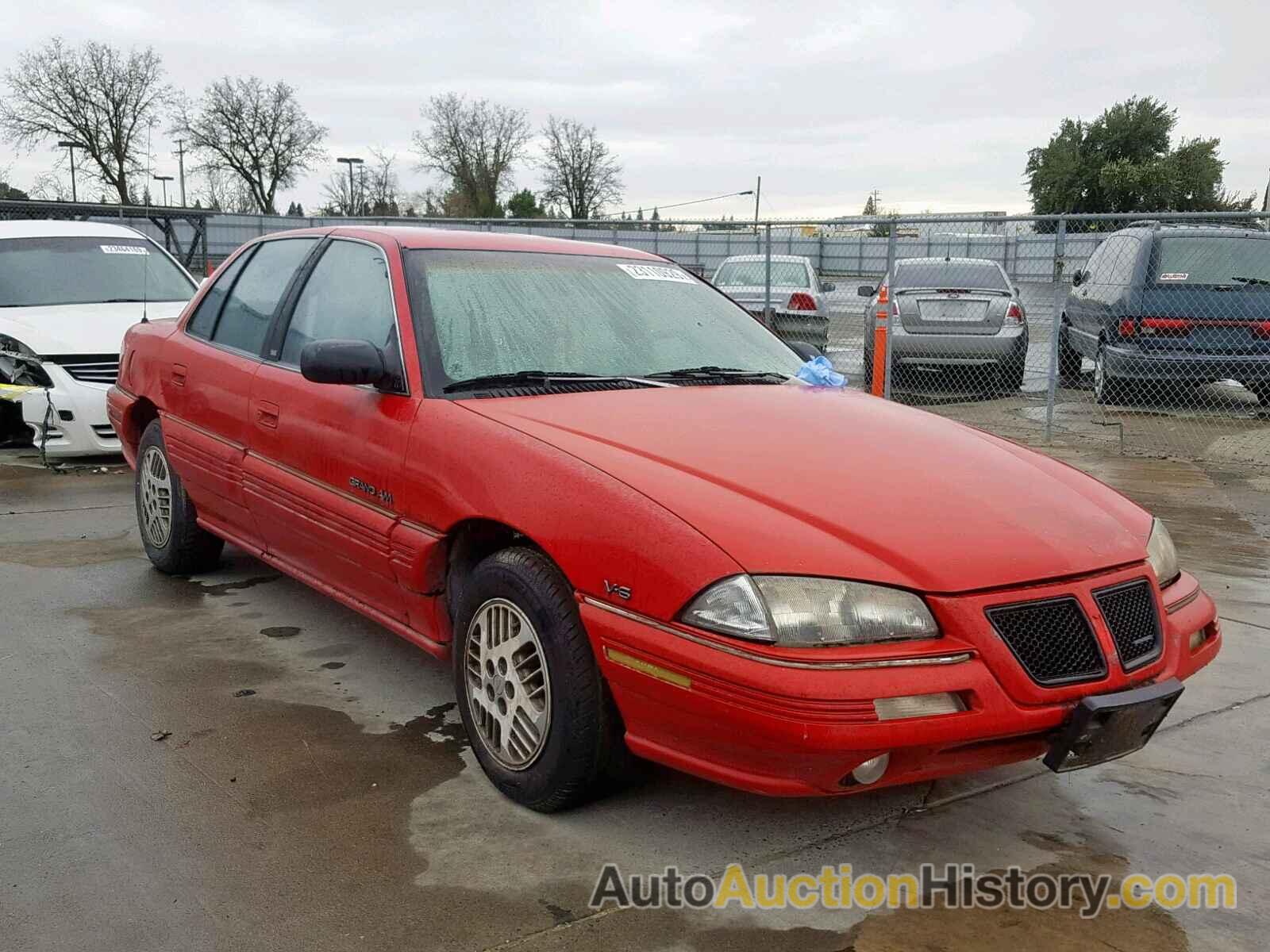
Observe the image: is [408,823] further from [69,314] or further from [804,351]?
[69,314]

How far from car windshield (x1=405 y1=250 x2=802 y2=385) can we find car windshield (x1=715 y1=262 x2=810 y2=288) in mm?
8823

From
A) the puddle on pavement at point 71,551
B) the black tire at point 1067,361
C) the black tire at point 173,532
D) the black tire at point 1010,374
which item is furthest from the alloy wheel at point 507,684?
the black tire at point 1067,361

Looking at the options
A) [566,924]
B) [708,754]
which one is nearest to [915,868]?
[708,754]

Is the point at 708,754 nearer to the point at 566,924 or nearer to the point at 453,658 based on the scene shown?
the point at 566,924

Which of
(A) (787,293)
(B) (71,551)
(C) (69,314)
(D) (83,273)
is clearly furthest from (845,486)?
(A) (787,293)

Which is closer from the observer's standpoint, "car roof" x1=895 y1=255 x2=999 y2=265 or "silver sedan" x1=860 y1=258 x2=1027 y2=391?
"silver sedan" x1=860 y1=258 x2=1027 y2=391

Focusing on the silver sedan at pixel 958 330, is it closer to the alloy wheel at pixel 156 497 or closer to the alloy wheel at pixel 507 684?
the alloy wheel at pixel 156 497

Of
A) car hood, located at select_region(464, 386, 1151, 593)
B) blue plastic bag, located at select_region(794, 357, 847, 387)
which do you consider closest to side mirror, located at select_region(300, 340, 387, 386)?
car hood, located at select_region(464, 386, 1151, 593)

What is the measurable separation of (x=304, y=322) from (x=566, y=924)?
2495 mm

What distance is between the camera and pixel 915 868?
2.83 meters

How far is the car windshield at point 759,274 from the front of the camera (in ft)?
42.9

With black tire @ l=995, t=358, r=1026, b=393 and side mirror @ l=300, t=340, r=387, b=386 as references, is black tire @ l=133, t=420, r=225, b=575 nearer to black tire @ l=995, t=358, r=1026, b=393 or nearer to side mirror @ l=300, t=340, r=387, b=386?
side mirror @ l=300, t=340, r=387, b=386

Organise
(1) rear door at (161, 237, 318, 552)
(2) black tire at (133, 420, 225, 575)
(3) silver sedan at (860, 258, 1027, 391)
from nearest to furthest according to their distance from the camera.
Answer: (1) rear door at (161, 237, 318, 552)
(2) black tire at (133, 420, 225, 575)
(3) silver sedan at (860, 258, 1027, 391)

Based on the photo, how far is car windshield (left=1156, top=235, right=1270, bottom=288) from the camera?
9.70 meters
